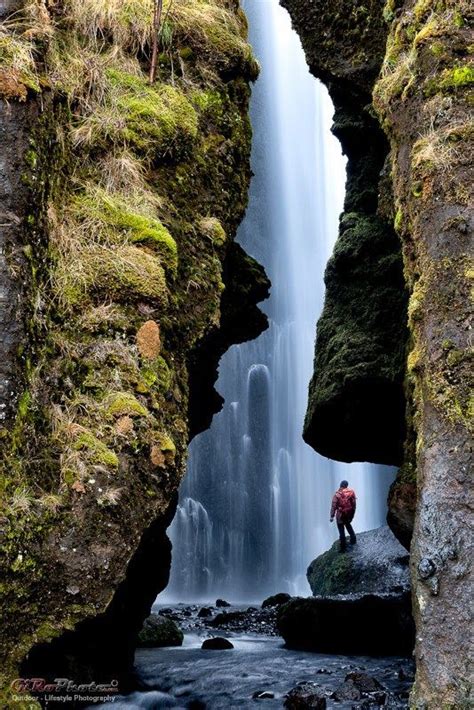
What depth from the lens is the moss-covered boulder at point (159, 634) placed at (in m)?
13.9

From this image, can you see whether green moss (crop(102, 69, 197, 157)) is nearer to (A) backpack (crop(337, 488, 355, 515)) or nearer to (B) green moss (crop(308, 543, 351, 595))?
(A) backpack (crop(337, 488, 355, 515))

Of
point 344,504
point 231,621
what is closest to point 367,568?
point 344,504

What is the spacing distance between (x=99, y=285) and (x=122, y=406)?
48.0 inches

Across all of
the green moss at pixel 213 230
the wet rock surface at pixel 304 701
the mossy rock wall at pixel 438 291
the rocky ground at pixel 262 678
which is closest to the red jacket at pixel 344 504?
the rocky ground at pixel 262 678

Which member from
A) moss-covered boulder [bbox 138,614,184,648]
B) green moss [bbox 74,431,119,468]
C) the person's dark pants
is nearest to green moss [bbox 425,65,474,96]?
green moss [bbox 74,431,119,468]

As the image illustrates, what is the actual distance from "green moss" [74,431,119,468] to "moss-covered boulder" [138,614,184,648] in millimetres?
9724

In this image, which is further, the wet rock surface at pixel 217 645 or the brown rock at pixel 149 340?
the wet rock surface at pixel 217 645

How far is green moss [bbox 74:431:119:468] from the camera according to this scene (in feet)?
17.6

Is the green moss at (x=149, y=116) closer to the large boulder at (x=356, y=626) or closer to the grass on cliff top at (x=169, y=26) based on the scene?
the grass on cliff top at (x=169, y=26)

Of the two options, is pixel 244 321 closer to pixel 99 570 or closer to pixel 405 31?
pixel 405 31

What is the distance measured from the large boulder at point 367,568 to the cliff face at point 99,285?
29.8 feet

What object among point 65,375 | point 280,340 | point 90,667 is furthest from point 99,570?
point 280,340

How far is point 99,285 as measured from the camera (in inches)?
242

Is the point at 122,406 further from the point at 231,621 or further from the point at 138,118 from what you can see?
the point at 231,621
